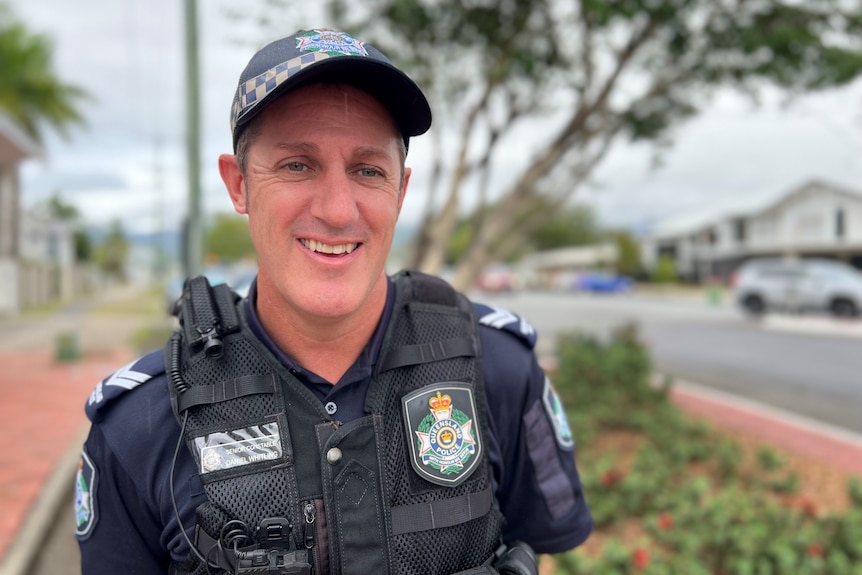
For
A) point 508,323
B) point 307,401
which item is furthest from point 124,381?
point 508,323

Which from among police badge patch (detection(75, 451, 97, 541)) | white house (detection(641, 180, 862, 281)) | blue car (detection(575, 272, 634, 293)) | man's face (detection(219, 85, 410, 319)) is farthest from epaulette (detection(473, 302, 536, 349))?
blue car (detection(575, 272, 634, 293))

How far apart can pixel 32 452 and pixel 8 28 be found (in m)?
19.7

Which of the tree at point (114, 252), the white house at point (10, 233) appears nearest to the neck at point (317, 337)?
the white house at point (10, 233)

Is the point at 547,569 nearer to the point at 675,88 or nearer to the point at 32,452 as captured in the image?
the point at 32,452

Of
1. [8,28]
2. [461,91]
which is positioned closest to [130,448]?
[461,91]

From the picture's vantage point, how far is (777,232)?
44.7m

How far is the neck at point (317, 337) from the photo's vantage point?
150 cm

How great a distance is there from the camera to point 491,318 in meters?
1.77

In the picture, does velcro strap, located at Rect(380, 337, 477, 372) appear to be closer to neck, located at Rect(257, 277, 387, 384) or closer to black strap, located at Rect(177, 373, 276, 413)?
neck, located at Rect(257, 277, 387, 384)

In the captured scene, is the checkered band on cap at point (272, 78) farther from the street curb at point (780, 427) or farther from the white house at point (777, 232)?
the white house at point (777, 232)

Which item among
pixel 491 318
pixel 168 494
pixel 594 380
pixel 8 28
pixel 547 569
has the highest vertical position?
pixel 8 28

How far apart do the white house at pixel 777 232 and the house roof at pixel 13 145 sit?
38618mm

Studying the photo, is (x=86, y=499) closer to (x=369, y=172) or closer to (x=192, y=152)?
(x=369, y=172)

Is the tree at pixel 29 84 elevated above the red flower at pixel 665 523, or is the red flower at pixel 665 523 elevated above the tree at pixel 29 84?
the tree at pixel 29 84
